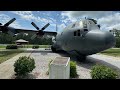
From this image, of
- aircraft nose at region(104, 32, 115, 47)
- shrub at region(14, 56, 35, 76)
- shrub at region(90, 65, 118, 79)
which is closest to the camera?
shrub at region(90, 65, 118, 79)

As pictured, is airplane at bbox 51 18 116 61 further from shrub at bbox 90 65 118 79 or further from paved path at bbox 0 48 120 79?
shrub at bbox 90 65 118 79

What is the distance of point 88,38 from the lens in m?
11.3

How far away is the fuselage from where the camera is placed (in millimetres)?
10398

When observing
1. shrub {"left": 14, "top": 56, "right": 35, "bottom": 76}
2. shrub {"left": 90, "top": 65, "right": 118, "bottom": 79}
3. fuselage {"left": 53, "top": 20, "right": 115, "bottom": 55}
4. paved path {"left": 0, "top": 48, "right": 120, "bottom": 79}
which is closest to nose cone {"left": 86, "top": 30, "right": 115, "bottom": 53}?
fuselage {"left": 53, "top": 20, "right": 115, "bottom": 55}

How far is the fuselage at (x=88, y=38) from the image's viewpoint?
1040 cm

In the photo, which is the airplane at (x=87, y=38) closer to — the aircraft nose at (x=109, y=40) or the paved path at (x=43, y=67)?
the aircraft nose at (x=109, y=40)


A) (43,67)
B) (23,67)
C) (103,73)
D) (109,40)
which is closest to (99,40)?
(109,40)

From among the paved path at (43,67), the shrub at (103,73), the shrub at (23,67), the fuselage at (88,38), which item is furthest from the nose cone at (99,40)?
the shrub at (23,67)

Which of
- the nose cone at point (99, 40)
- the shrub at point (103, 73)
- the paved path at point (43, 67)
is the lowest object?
the paved path at point (43, 67)

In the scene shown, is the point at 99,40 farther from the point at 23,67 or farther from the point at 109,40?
the point at 23,67
